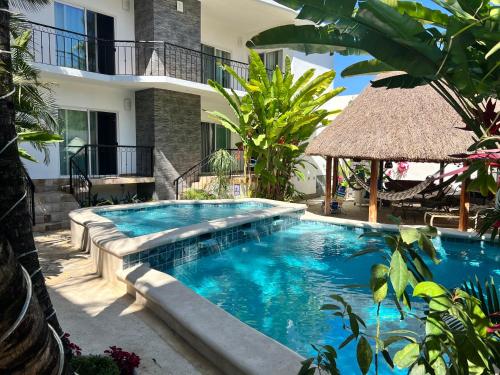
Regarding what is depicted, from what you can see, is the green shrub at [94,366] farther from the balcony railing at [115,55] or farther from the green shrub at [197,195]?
the balcony railing at [115,55]

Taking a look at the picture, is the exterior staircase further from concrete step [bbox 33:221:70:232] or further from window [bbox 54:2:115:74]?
window [bbox 54:2:115:74]

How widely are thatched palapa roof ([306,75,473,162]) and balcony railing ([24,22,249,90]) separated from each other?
5514 millimetres

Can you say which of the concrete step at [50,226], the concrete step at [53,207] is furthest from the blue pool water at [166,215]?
the concrete step at [53,207]

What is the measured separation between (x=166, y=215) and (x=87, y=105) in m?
5.48

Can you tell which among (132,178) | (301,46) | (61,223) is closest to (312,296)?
(301,46)

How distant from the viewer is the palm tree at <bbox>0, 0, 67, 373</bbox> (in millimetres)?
1058

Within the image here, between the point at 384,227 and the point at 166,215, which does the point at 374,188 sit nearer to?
the point at 384,227

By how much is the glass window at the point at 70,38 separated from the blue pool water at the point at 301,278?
31.3 ft

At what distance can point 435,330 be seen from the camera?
146cm

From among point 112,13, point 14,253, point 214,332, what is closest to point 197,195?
point 112,13

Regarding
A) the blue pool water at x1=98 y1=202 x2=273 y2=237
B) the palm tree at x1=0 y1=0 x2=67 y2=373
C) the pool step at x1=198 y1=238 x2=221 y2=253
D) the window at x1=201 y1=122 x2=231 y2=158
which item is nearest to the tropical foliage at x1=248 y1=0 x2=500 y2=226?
the palm tree at x1=0 y1=0 x2=67 y2=373

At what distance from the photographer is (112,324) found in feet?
14.7

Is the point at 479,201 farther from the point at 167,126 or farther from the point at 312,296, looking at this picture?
the point at 167,126

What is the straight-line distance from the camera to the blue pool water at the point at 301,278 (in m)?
5.05
